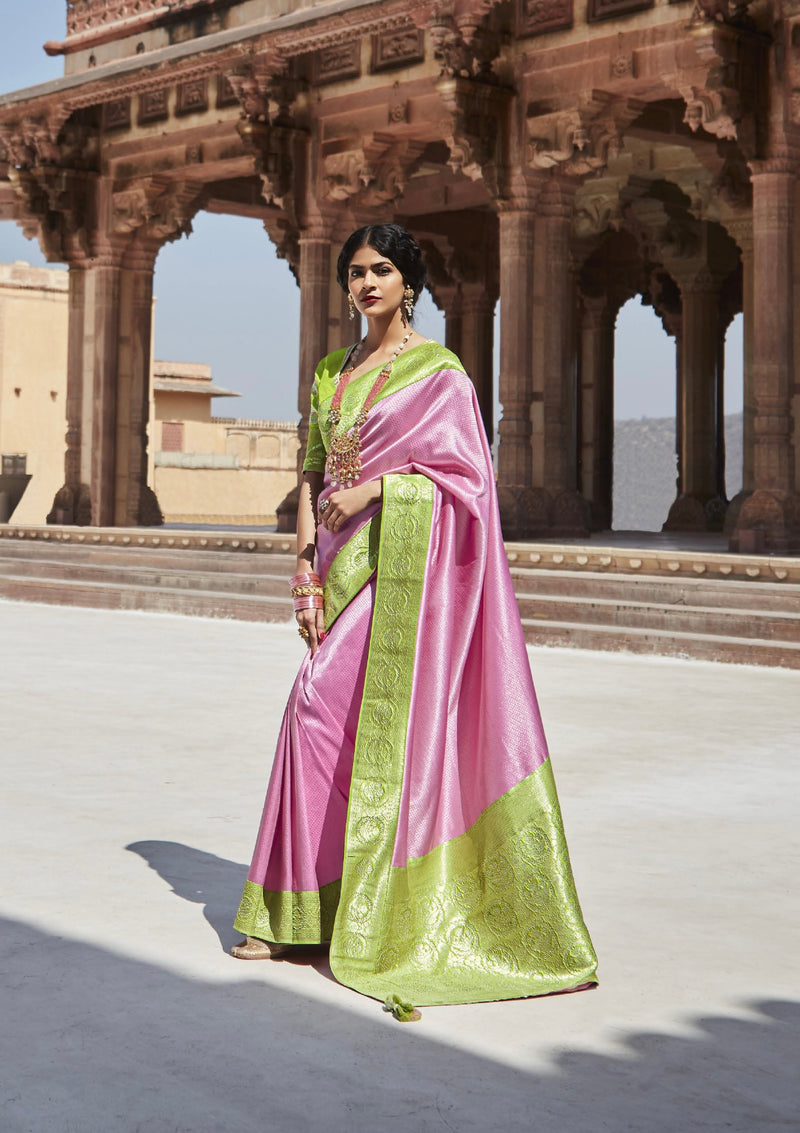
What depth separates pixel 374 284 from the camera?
2979 mm

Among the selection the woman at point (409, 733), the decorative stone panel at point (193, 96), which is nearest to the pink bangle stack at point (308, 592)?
the woman at point (409, 733)

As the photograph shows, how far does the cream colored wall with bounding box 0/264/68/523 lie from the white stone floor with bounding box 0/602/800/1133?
802 inches

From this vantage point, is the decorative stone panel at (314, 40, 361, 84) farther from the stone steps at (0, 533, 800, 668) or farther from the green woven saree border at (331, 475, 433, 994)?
the green woven saree border at (331, 475, 433, 994)

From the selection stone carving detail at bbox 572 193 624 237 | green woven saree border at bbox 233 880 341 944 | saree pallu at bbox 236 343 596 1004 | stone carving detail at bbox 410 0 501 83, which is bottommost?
green woven saree border at bbox 233 880 341 944

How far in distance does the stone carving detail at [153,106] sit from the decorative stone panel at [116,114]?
0.72ft

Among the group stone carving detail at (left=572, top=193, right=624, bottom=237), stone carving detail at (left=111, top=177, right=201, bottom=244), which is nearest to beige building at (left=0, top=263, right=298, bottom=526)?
stone carving detail at (left=111, top=177, right=201, bottom=244)

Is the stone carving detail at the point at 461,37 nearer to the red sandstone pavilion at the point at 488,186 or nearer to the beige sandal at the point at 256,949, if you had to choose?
the red sandstone pavilion at the point at 488,186

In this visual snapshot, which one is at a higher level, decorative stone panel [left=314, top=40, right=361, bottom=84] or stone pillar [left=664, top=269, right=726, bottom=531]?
decorative stone panel [left=314, top=40, right=361, bottom=84]

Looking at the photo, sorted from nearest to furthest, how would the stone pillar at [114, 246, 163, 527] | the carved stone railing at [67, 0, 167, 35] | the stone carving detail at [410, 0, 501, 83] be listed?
the stone carving detail at [410, 0, 501, 83]
the carved stone railing at [67, 0, 167, 35]
the stone pillar at [114, 246, 163, 527]

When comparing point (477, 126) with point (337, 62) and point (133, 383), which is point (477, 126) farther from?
point (133, 383)

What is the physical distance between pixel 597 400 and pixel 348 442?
47.3ft

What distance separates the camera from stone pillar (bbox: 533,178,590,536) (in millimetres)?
11242

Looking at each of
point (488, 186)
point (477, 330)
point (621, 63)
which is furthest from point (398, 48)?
point (477, 330)

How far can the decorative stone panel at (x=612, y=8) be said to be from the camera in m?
10.2
